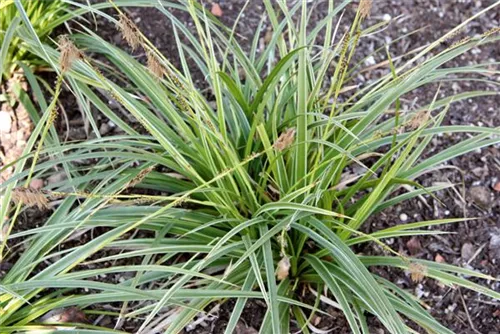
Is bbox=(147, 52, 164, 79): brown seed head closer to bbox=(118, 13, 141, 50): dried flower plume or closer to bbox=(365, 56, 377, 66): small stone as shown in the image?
bbox=(118, 13, 141, 50): dried flower plume

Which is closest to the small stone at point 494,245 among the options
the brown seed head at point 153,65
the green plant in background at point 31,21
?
the brown seed head at point 153,65

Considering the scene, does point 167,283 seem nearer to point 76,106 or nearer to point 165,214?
point 165,214

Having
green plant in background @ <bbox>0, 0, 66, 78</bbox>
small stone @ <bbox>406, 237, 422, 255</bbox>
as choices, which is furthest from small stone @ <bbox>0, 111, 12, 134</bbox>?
small stone @ <bbox>406, 237, 422, 255</bbox>

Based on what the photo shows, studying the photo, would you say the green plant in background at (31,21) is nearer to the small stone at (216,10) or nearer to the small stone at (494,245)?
the small stone at (216,10)

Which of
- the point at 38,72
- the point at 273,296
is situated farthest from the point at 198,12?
the point at 273,296

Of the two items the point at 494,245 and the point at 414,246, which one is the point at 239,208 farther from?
the point at 494,245

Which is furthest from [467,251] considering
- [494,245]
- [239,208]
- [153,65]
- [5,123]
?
[5,123]
